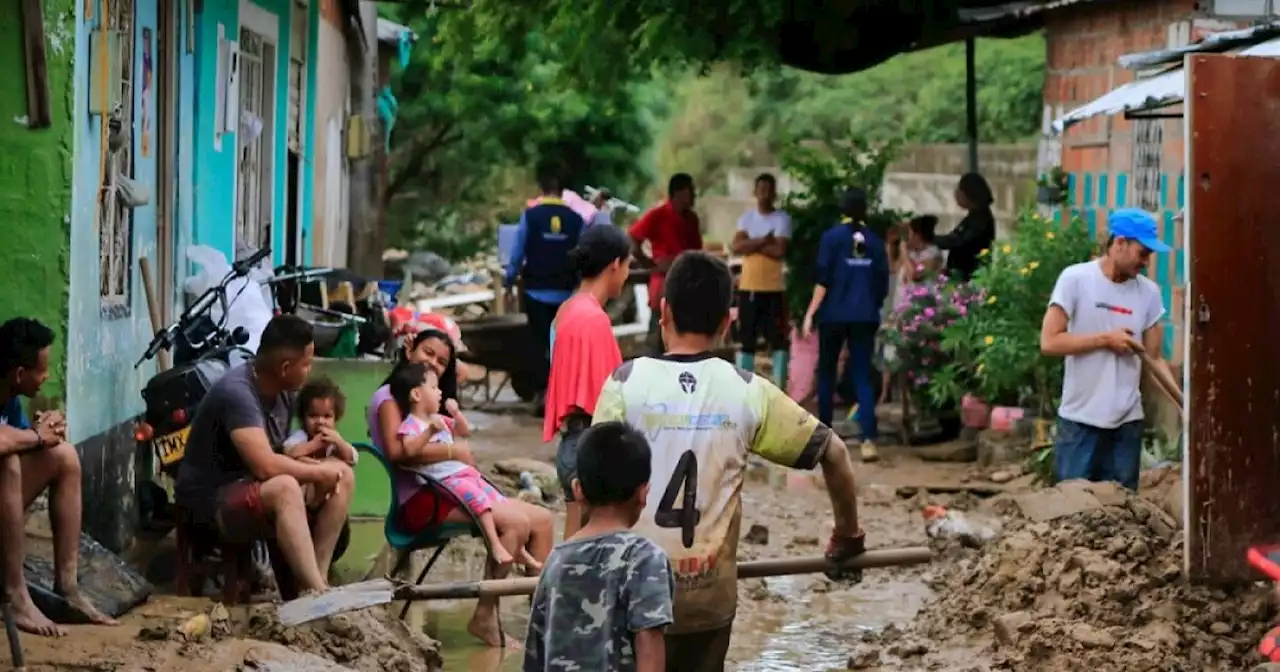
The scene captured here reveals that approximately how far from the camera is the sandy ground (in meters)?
6.54

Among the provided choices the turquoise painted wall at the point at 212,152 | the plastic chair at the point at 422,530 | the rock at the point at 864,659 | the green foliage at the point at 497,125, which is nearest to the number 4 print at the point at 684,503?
the plastic chair at the point at 422,530

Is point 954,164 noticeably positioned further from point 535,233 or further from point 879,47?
point 535,233

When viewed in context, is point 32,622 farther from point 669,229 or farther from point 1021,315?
point 669,229

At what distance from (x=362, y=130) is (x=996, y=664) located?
13001 millimetres

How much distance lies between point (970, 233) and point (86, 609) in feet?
30.4

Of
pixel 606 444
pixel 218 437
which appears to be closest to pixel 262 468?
pixel 218 437

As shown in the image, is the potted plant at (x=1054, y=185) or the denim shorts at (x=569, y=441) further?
the potted plant at (x=1054, y=185)

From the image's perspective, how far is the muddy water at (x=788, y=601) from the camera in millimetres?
7914

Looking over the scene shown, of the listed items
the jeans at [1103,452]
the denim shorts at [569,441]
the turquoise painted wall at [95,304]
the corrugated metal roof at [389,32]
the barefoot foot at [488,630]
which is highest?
the corrugated metal roof at [389,32]

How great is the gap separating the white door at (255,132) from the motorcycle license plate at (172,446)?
4051mm

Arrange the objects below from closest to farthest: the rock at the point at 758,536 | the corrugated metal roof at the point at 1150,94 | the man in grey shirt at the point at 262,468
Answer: the man in grey shirt at the point at 262,468 → the corrugated metal roof at the point at 1150,94 → the rock at the point at 758,536

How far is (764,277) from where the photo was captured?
50.6 ft

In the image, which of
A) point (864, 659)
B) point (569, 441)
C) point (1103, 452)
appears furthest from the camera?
point (1103, 452)

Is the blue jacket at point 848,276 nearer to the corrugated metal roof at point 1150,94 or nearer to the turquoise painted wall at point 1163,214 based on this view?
the turquoise painted wall at point 1163,214
